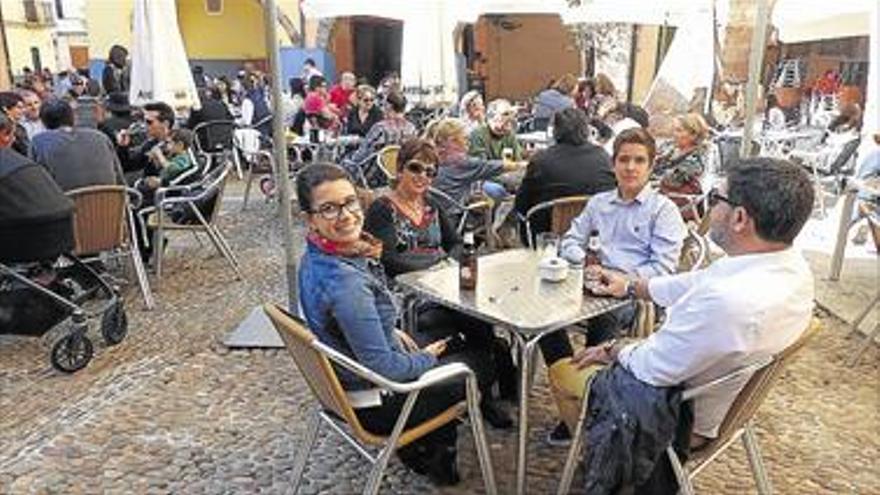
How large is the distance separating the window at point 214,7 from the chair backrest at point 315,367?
64.2 feet

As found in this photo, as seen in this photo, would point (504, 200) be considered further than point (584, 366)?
Yes

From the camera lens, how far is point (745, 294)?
6.37ft

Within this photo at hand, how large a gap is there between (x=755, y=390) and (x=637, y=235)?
48.6 inches

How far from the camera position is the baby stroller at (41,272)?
149 inches

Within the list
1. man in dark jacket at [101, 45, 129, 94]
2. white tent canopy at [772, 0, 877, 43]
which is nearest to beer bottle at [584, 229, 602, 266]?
white tent canopy at [772, 0, 877, 43]

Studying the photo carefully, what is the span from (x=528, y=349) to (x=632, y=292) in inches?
21.0

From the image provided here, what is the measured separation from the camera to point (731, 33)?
14.9 meters

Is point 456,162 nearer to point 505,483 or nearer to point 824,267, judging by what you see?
point 505,483

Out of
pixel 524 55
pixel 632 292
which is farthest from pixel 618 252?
pixel 524 55

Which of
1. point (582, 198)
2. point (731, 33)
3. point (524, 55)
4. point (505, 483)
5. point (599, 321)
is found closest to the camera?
point (505, 483)

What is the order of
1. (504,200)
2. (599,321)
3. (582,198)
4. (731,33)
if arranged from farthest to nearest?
1. (731,33)
2. (504,200)
3. (582,198)
4. (599,321)

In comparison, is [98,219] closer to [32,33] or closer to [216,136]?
[216,136]

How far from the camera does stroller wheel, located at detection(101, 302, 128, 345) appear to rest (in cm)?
424

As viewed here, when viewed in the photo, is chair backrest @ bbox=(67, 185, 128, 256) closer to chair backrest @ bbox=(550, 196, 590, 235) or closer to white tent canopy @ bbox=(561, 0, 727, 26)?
chair backrest @ bbox=(550, 196, 590, 235)
